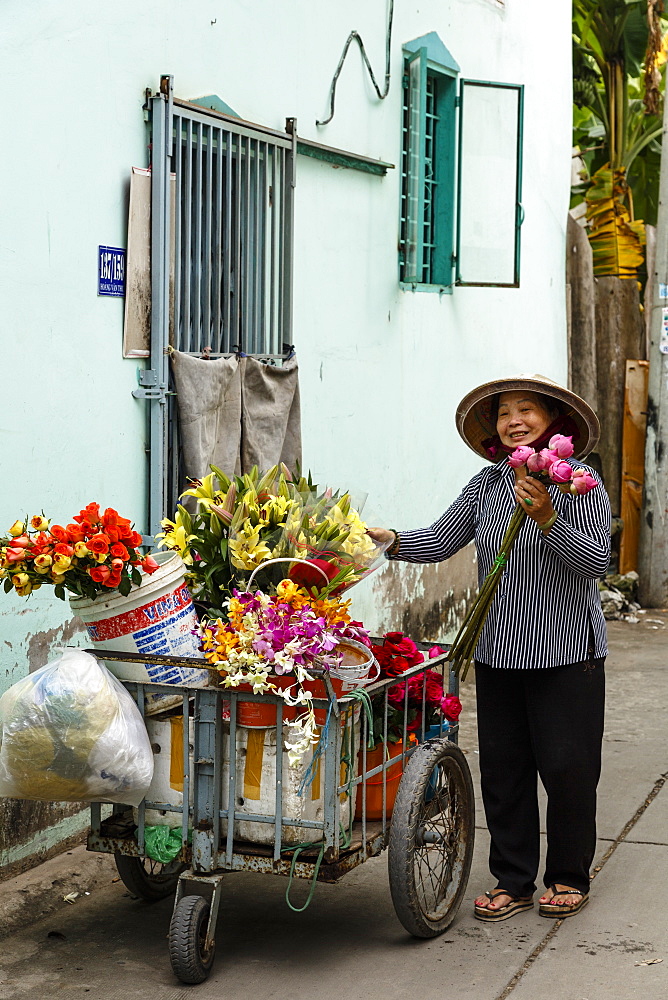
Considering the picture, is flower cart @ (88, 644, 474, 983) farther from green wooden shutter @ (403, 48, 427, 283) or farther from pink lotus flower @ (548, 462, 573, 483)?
green wooden shutter @ (403, 48, 427, 283)

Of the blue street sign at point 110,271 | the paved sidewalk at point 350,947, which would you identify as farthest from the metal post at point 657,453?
the blue street sign at point 110,271

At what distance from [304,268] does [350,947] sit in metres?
3.35

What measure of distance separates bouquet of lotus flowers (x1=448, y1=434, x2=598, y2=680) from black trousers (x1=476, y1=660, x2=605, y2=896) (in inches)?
5.0

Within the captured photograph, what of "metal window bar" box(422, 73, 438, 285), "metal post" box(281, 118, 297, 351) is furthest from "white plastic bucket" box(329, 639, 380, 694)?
"metal window bar" box(422, 73, 438, 285)

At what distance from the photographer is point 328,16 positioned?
638 cm

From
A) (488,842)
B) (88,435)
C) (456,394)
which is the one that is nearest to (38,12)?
(88,435)

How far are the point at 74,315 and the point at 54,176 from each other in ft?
1.60

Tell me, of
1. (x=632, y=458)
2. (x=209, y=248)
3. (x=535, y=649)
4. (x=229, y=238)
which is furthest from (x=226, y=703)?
(x=632, y=458)

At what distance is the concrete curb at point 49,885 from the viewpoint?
421 centimetres

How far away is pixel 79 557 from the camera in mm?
3463

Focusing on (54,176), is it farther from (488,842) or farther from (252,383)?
(488,842)

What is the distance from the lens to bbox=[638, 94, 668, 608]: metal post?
9.71 m

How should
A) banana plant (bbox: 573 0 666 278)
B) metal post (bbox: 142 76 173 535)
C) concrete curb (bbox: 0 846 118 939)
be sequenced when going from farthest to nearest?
banana plant (bbox: 573 0 666 278)
metal post (bbox: 142 76 173 535)
concrete curb (bbox: 0 846 118 939)

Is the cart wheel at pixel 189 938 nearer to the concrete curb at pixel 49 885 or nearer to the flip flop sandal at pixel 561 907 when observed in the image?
the concrete curb at pixel 49 885
